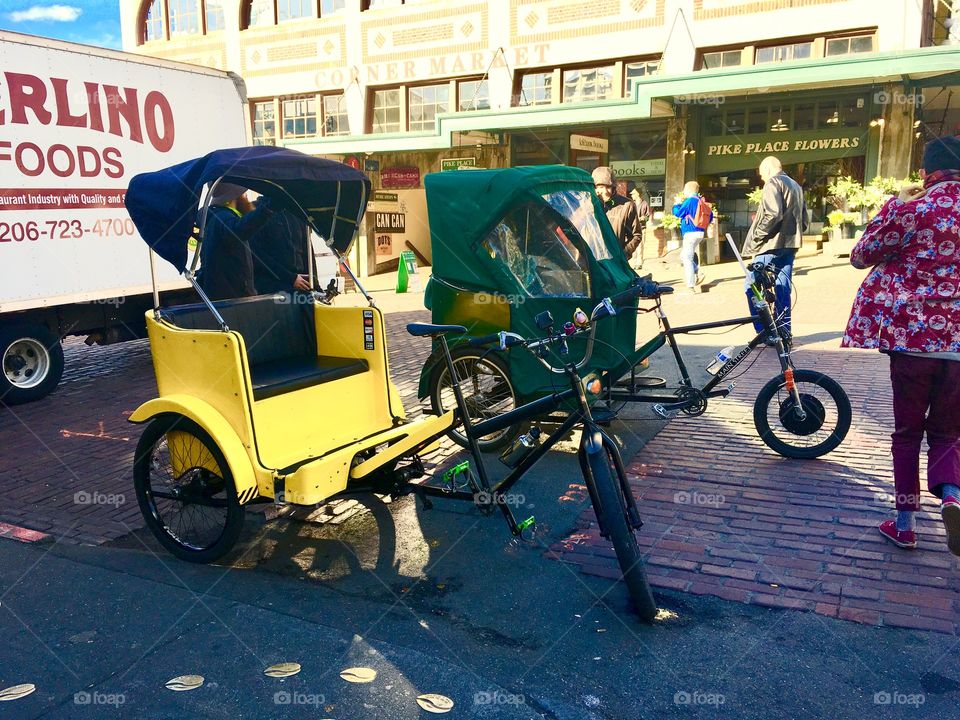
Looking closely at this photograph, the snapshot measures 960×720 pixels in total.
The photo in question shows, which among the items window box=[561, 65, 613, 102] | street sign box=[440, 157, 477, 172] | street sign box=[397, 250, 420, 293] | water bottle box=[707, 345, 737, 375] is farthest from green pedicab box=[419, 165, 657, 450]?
street sign box=[440, 157, 477, 172]

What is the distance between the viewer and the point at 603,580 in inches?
157

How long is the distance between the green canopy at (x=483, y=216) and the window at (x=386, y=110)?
20.4 meters

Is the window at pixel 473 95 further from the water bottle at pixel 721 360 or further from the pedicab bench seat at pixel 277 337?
the pedicab bench seat at pixel 277 337

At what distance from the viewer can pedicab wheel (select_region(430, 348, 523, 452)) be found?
19.2 ft

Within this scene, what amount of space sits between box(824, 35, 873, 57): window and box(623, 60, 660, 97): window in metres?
4.18

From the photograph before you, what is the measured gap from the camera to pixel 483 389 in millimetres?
6195

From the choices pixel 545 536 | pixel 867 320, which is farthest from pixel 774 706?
pixel 867 320

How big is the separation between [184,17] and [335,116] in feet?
24.7

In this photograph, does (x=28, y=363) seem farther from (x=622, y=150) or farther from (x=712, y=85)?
(x=622, y=150)

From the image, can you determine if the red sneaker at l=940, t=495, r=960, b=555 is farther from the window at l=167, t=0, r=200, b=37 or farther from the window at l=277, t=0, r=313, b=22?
the window at l=167, t=0, r=200, b=37

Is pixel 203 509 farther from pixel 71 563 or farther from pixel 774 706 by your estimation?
pixel 774 706

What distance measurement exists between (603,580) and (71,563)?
9.47ft

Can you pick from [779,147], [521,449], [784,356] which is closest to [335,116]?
[779,147]

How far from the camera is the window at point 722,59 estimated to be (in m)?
20.2
